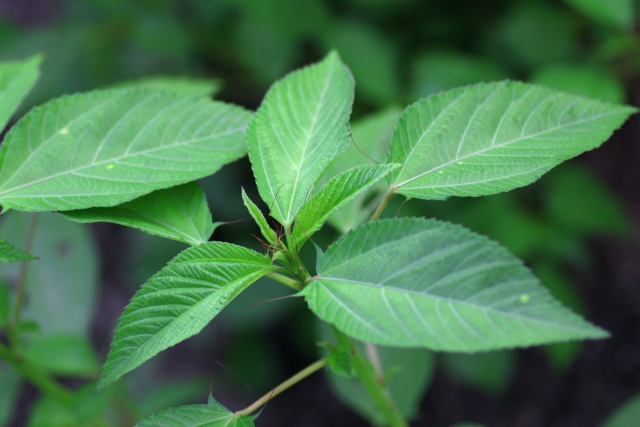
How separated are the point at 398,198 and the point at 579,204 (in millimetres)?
632

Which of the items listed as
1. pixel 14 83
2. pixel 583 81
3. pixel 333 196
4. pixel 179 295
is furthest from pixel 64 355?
pixel 583 81

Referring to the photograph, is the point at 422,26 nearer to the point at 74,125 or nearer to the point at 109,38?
the point at 109,38

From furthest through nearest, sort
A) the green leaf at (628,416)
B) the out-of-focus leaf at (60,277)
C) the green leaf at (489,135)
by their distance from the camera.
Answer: the out-of-focus leaf at (60,277), the green leaf at (628,416), the green leaf at (489,135)

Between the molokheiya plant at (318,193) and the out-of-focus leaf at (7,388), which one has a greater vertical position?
the molokheiya plant at (318,193)

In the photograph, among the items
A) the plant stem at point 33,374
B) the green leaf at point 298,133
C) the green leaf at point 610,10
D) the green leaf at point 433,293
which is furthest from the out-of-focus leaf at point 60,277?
the green leaf at point 610,10

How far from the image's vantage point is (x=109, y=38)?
168 cm

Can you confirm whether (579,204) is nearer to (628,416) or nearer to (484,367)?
(484,367)

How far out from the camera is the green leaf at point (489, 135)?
49 cm

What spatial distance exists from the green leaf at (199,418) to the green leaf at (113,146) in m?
0.21

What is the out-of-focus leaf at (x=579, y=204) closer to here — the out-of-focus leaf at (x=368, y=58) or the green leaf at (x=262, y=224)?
the out-of-focus leaf at (x=368, y=58)

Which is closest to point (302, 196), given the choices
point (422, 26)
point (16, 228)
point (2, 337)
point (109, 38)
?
point (16, 228)

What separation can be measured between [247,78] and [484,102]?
4.23 feet

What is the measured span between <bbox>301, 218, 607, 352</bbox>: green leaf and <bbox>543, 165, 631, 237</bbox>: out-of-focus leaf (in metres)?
1.22

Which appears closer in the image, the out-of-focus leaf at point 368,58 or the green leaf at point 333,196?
the green leaf at point 333,196
